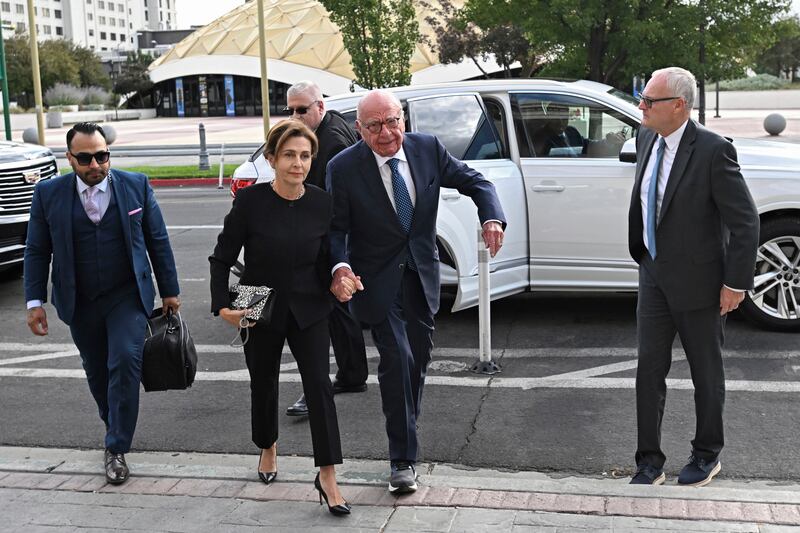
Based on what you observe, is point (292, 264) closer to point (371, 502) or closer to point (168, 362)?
point (168, 362)

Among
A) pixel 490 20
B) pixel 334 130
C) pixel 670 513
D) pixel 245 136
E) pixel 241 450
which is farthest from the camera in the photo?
pixel 245 136

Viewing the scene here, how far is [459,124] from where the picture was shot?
775 centimetres

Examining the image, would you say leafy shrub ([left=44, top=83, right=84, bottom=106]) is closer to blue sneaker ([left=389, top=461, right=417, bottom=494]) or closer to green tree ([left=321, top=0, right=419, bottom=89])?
green tree ([left=321, top=0, right=419, bottom=89])

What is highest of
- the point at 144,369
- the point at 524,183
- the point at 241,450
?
the point at 524,183

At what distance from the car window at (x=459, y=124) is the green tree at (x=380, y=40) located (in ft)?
56.1

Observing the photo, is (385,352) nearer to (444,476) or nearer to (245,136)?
(444,476)

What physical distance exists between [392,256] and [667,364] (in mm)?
1391

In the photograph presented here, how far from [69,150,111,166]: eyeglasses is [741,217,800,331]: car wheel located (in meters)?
4.53

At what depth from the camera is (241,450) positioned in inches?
215

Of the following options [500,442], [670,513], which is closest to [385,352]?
[500,442]

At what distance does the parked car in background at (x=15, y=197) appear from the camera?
379 inches

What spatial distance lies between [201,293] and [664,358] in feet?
18.9

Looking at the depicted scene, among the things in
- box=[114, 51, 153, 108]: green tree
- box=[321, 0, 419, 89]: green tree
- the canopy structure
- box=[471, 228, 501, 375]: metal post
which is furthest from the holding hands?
box=[114, 51, 153, 108]: green tree

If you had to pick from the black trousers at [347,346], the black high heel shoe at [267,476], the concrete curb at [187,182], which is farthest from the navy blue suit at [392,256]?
A: the concrete curb at [187,182]
